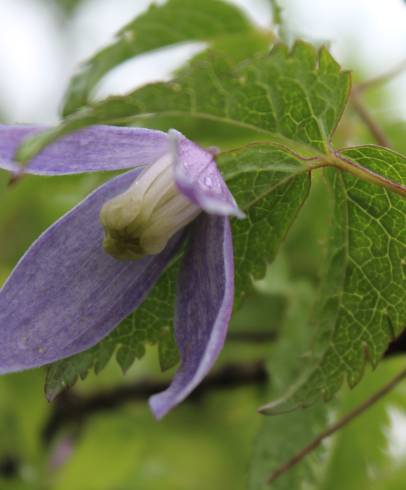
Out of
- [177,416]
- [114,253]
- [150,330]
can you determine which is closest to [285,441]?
[150,330]

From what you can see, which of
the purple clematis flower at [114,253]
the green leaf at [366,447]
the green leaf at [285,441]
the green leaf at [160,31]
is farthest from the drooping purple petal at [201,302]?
the green leaf at [366,447]

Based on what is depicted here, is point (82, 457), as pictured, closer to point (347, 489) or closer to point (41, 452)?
point (41, 452)

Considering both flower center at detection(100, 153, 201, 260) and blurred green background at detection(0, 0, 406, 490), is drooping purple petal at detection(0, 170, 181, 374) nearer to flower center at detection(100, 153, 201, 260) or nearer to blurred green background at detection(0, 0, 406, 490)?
flower center at detection(100, 153, 201, 260)

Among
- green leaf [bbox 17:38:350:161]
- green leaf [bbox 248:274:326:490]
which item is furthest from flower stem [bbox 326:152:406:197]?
green leaf [bbox 248:274:326:490]

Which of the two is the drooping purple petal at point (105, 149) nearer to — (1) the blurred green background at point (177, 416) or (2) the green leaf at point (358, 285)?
(2) the green leaf at point (358, 285)

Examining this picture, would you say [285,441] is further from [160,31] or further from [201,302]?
[160,31]
